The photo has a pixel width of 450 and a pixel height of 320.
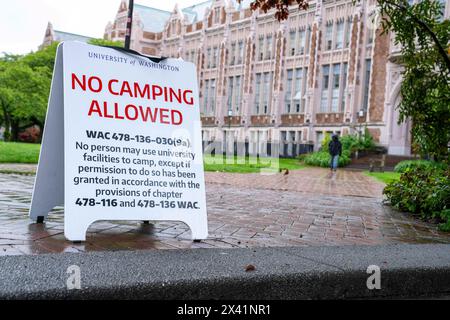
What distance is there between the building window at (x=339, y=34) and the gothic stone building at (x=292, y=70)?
0.08 m

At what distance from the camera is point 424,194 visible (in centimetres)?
688

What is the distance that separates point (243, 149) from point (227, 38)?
12935 mm

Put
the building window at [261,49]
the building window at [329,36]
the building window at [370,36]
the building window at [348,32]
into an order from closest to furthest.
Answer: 1. the building window at [370,36]
2. the building window at [348,32]
3. the building window at [329,36]
4. the building window at [261,49]

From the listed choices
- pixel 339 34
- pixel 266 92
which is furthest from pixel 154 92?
pixel 266 92

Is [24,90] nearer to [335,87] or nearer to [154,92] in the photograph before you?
[335,87]

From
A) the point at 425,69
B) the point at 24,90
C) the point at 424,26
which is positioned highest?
the point at 24,90

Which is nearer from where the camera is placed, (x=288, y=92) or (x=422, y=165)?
(x=422, y=165)

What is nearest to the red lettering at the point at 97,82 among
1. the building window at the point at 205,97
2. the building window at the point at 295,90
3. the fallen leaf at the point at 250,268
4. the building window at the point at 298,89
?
the fallen leaf at the point at 250,268

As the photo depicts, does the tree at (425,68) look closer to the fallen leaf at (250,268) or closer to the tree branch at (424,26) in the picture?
the tree branch at (424,26)

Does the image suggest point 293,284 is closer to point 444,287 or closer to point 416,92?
point 444,287

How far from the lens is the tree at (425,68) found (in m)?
5.42

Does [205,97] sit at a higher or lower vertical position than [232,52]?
lower

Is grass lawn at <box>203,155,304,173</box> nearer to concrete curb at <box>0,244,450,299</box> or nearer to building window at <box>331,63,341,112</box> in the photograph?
building window at <box>331,63,341,112</box>

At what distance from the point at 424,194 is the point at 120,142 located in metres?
5.00
